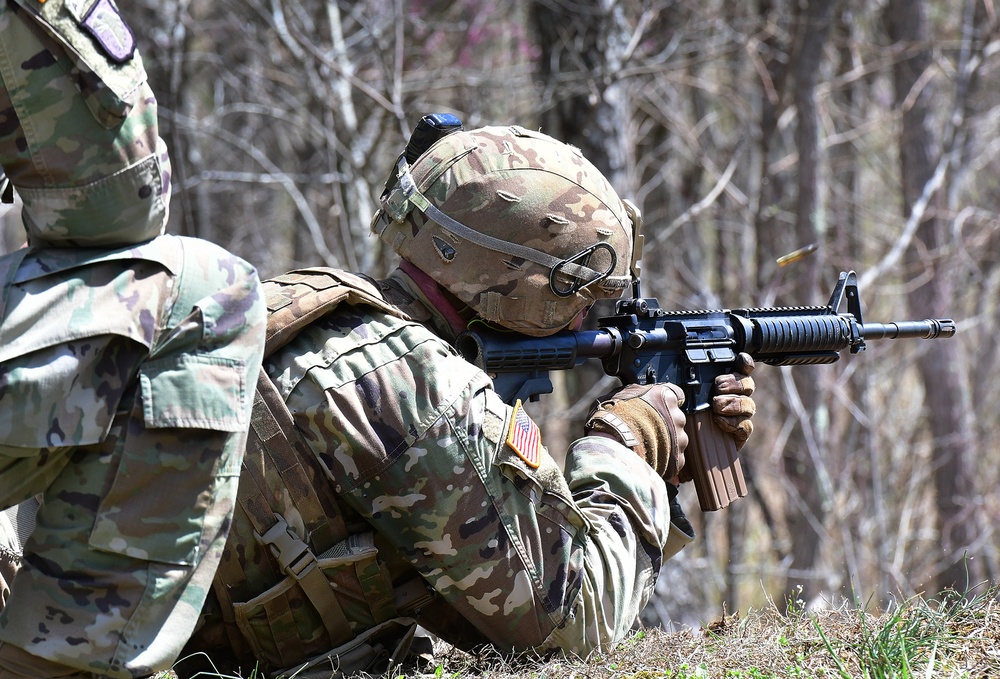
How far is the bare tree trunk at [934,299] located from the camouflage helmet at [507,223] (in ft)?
18.6

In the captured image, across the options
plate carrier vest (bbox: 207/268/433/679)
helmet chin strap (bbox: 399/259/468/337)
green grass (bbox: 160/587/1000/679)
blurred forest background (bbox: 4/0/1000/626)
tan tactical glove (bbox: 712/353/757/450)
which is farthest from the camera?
blurred forest background (bbox: 4/0/1000/626)

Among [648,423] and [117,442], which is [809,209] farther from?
[117,442]

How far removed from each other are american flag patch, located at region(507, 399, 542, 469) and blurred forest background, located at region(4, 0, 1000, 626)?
3147 mm

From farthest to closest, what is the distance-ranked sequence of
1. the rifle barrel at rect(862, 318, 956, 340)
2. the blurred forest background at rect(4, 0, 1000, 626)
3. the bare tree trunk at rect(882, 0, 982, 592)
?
the bare tree trunk at rect(882, 0, 982, 592) < the blurred forest background at rect(4, 0, 1000, 626) < the rifle barrel at rect(862, 318, 956, 340)

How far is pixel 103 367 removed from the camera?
199cm

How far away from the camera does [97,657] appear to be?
2066mm

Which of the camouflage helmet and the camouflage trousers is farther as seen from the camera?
the camouflage helmet

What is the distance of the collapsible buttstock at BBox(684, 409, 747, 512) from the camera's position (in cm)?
354

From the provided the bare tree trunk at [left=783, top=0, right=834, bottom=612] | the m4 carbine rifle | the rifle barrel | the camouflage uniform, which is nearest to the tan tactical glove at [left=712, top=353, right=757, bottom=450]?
the m4 carbine rifle

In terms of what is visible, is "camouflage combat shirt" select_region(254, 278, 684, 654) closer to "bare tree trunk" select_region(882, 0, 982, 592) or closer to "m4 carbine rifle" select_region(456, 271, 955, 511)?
"m4 carbine rifle" select_region(456, 271, 955, 511)

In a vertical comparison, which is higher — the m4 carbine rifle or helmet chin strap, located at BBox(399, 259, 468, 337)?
helmet chin strap, located at BBox(399, 259, 468, 337)

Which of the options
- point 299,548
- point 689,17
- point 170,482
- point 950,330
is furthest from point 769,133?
point 170,482

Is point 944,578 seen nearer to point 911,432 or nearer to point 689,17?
point 911,432

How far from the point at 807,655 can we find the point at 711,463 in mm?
789
